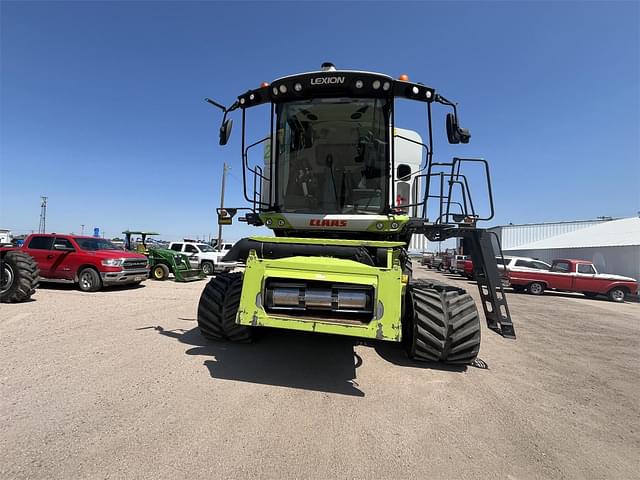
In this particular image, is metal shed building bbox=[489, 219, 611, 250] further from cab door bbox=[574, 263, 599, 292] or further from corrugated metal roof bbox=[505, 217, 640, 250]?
cab door bbox=[574, 263, 599, 292]

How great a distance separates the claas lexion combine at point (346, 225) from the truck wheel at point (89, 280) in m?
7.81

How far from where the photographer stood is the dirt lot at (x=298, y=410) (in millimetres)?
2359

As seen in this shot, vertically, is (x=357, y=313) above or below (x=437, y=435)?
above

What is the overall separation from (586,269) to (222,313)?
17.0 meters

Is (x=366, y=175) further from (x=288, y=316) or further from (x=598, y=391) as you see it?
(x=598, y=391)

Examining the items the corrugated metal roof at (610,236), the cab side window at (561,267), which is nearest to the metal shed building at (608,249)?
the corrugated metal roof at (610,236)

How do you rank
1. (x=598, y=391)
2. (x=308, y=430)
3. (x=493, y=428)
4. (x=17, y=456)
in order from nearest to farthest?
(x=17, y=456) → (x=308, y=430) → (x=493, y=428) → (x=598, y=391)

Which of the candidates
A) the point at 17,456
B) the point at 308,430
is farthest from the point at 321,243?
the point at 17,456

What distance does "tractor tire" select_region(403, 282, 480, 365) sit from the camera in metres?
4.10

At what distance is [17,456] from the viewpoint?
2.29 meters

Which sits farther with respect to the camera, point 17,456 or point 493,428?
point 493,428

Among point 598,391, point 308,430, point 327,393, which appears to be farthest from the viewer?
point 598,391

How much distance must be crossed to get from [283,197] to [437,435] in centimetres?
345

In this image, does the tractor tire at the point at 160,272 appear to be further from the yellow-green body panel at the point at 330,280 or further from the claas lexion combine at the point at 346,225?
the yellow-green body panel at the point at 330,280
